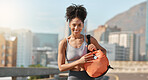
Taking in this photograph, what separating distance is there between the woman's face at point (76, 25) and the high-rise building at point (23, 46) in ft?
449

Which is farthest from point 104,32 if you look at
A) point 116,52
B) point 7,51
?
point 7,51

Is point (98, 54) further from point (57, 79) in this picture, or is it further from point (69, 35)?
point (57, 79)

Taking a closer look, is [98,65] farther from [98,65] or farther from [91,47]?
[91,47]

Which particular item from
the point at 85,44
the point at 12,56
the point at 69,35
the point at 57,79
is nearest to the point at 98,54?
the point at 85,44

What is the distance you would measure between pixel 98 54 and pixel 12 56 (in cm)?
9539

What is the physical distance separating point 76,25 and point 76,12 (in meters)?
0.22

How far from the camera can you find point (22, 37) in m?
145

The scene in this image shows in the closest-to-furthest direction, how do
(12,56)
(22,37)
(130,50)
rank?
(12,56) → (22,37) → (130,50)

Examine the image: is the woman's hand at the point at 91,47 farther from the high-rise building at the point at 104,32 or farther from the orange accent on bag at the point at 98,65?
the high-rise building at the point at 104,32

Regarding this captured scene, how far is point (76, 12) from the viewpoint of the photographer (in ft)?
11.2

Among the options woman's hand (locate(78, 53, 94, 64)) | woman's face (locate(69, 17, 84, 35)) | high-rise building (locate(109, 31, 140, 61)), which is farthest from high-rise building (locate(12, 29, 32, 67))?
woman's hand (locate(78, 53, 94, 64))

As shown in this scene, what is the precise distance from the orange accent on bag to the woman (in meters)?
0.16

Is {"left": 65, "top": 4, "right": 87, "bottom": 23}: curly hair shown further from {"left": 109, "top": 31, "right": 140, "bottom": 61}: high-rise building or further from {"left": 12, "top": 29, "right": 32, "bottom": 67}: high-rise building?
{"left": 109, "top": 31, "right": 140, "bottom": 61}: high-rise building

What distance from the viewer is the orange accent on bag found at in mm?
3043
